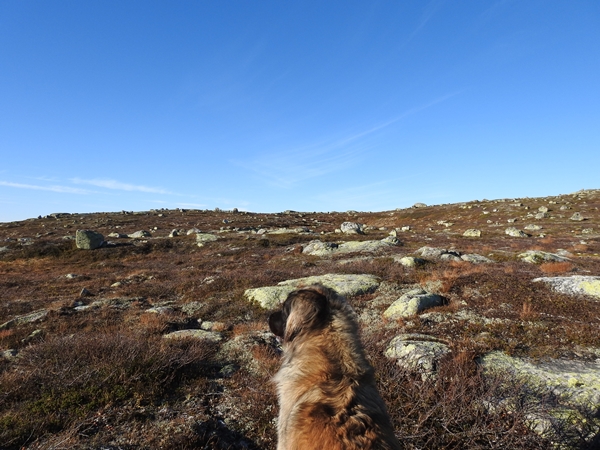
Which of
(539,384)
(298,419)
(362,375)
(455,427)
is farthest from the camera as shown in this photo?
(539,384)

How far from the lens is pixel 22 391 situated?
6.38 metres

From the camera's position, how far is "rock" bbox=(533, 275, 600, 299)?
11.4 m

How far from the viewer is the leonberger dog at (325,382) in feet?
7.97

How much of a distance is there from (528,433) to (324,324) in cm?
402

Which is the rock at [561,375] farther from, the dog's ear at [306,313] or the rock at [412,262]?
the rock at [412,262]

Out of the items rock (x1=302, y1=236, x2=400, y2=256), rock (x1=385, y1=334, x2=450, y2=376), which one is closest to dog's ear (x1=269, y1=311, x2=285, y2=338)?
rock (x1=385, y1=334, x2=450, y2=376)

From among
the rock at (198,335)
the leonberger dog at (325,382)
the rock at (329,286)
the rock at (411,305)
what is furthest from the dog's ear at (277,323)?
the rock at (329,286)

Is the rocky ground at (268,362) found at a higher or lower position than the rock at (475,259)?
higher

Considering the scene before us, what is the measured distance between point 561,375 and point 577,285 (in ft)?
25.7

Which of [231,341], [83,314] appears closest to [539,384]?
[231,341]

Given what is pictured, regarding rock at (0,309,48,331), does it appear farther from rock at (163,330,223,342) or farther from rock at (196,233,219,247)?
rock at (196,233,219,247)

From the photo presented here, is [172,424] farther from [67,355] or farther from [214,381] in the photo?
[67,355]

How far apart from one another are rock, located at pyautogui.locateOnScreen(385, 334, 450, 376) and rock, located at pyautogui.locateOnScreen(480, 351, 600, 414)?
940mm

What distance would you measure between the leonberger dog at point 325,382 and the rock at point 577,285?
42.3 ft
